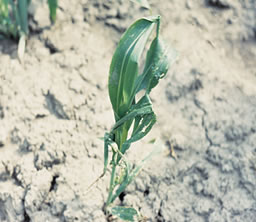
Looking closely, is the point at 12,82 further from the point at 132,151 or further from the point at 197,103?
the point at 197,103

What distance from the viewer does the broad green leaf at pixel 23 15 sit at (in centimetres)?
169

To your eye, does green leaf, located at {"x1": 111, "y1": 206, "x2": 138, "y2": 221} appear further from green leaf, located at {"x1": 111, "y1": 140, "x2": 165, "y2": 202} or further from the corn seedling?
the corn seedling

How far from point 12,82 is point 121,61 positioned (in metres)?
0.73

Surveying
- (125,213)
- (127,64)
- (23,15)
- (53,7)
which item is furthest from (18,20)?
(125,213)

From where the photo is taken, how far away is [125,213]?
4.37 ft

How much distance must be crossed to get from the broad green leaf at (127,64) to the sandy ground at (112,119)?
37cm

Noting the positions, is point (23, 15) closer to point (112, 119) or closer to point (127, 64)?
point (112, 119)

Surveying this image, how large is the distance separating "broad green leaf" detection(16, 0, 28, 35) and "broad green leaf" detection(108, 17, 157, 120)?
0.80 m

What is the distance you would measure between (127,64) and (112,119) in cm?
52

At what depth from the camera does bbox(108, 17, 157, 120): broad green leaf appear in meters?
1.07

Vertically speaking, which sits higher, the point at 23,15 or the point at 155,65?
the point at 155,65

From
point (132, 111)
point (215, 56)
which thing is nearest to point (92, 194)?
point (132, 111)

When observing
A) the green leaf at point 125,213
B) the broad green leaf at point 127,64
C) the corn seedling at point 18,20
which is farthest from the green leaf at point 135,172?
the corn seedling at point 18,20

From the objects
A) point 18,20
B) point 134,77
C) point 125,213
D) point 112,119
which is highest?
point 134,77
